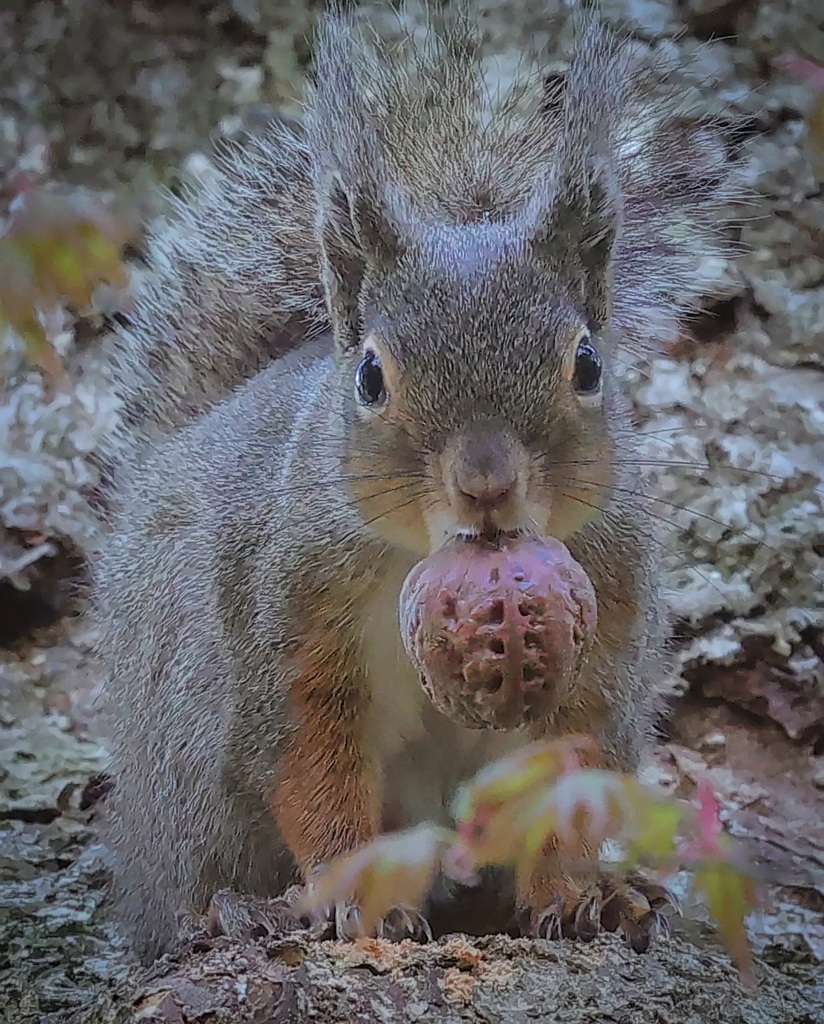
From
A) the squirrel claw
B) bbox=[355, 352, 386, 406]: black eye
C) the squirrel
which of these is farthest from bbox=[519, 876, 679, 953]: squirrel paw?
bbox=[355, 352, 386, 406]: black eye

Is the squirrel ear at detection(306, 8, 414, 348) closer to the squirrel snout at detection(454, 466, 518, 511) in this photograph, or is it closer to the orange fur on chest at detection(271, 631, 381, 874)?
the squirrel snout at detection(454, 466, 518, 511)

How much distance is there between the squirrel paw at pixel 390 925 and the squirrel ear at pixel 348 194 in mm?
497

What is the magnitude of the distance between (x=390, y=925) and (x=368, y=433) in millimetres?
430

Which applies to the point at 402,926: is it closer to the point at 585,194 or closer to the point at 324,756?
the point at 324,756

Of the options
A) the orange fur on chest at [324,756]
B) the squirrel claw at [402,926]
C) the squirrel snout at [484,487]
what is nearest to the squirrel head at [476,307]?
the squirrel snout at [484,487]

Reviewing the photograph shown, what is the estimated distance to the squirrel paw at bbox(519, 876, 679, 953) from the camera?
1.25 metres

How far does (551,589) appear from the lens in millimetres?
1055

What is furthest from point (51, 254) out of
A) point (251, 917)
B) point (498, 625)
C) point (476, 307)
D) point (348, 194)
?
point (251, 917)

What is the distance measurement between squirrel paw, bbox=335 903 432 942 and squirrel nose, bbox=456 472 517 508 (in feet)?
1.29

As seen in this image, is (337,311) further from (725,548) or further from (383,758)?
(725,548)

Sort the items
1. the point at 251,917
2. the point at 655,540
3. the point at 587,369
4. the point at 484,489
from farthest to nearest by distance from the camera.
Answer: the point at 655,540, the point at 251,917, the point at 587,369, the point at 484,489

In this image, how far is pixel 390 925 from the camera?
46.5 inches

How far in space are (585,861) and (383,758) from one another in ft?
0.75

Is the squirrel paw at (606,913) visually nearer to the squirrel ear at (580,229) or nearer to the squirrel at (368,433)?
the squirrel at (368,433)
